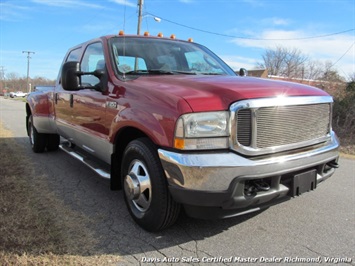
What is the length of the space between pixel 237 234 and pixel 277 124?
3.69 feet

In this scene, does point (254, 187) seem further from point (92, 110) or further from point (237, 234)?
point (92, 110)

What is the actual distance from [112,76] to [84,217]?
1.54m

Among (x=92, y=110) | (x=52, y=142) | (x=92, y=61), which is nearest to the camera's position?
(x=92, y=110)

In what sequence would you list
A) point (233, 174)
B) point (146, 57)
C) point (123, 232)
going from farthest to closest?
point (146, 57) → point (123, 232) → point (233, 174)

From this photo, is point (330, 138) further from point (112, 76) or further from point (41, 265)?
point (41, 265)

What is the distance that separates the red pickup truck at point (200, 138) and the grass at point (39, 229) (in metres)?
0.56

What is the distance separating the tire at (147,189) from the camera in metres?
2.93

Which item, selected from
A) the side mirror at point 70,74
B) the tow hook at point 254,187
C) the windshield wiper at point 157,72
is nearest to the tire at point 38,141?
the side mirror at point 70,74

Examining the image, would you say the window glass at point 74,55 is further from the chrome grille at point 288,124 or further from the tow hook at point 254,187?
the tow hook at point 254,187

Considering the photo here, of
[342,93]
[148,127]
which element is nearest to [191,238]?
[148,127]

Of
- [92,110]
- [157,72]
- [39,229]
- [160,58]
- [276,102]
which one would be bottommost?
[39,229]

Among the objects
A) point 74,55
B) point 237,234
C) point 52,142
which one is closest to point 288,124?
point 237,234

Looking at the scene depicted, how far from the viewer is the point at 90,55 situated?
4.57 m

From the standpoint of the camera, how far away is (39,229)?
3.20 metres
